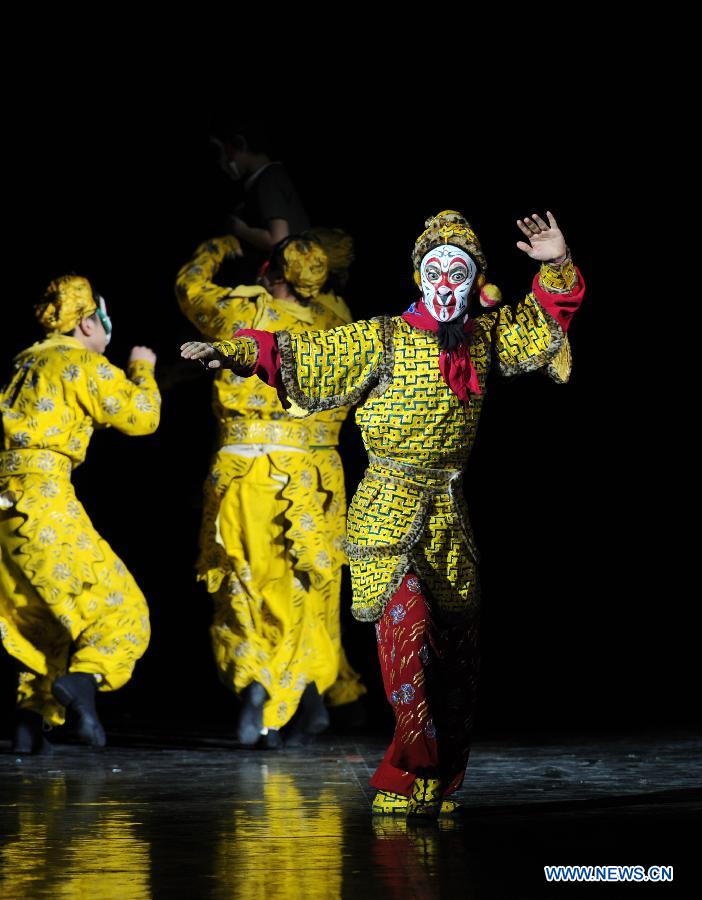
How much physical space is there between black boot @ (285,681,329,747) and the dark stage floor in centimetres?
26

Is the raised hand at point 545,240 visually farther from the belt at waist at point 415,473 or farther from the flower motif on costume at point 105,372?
the flower motif on costume at point 105,372

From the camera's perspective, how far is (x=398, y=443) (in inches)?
167

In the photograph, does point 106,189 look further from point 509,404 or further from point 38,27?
point 509,404

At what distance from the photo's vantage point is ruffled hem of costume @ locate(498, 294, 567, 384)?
14.2 ft

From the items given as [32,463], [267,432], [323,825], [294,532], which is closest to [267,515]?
[294,532]

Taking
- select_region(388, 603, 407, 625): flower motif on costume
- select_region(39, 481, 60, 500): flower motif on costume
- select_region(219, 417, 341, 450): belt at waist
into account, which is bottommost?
select_region(388, 603, 407, 625): flower motif on costume

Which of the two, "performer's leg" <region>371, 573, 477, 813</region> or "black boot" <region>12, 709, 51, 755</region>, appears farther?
"black boot" <region>12, 709, 51, 755</region>

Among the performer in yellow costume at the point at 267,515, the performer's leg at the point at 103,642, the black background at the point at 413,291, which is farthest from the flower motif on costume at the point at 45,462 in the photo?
the black background at the point at 413,291

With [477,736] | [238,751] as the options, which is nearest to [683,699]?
[477,736]

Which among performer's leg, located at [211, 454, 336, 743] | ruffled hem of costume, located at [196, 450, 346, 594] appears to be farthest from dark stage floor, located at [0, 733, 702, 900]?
ruffled hem of costume, located at [196, 450, 346, 594]

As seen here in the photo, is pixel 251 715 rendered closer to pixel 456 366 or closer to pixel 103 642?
pixel 103 642

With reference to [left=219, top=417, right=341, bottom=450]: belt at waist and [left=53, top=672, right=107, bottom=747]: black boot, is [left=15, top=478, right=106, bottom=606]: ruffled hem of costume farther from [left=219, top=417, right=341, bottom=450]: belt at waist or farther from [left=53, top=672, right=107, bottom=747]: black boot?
[left=219, top=417, right=341, bottom=450]: belt at waist

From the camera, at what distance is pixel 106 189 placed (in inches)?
283

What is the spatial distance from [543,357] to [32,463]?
1.85 meters
